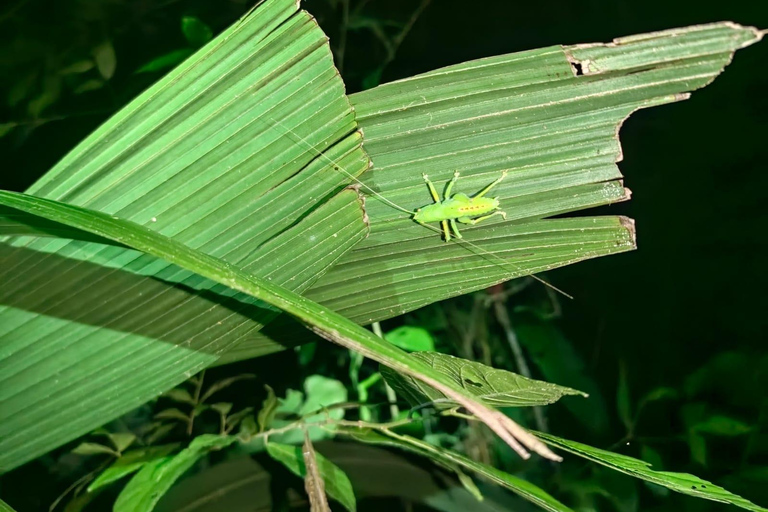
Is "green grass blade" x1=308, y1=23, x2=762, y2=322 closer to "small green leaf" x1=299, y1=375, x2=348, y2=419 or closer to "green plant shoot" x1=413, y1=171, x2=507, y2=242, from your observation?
"green plant shoot" x1=413, y1=171, x2=507, y2=242

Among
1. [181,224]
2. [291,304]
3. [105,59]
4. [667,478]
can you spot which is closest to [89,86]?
[105,59]

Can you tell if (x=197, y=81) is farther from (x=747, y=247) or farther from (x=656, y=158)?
(x=747, y=247)

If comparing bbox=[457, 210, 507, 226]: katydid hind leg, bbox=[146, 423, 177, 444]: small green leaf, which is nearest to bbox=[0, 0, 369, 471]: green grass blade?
bbox=[457, 210, 507, 226]: katydid hind leg

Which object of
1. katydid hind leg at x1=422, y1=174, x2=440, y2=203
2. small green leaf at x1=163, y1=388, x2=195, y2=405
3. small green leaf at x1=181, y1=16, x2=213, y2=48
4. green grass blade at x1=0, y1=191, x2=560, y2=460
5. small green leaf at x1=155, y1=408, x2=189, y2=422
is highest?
small green leaf at x1=181, y1=16, x2=213, y2=48

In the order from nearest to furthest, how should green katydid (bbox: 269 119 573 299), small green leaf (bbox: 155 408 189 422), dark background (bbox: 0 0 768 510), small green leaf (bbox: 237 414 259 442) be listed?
green katydid (bbox: 269 119 573 299)
small green leaf (bbox: 237 414 259 442)
small green leaf (bbox: 155 408 189 422)
dark background (bbox: 0 0 768 510)

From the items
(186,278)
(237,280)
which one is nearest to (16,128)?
(186,278)
